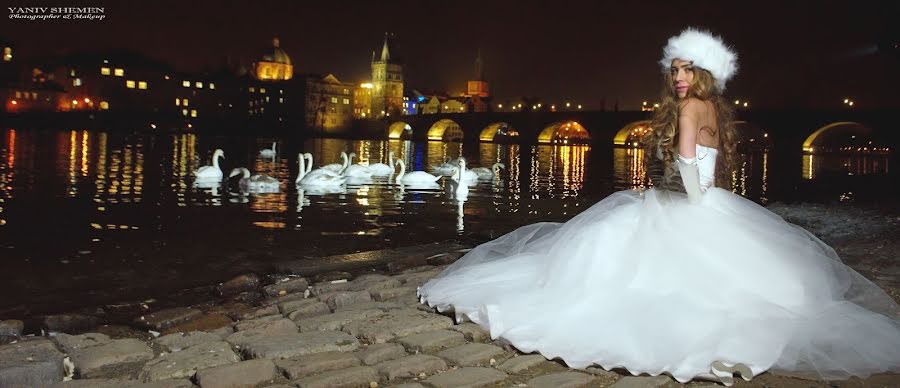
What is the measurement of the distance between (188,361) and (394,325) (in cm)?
126

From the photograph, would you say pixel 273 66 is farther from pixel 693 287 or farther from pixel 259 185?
pixel 693 287

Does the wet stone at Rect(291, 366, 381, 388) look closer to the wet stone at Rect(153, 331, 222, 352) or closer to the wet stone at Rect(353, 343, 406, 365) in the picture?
the wet stone at Rect(353, 343, 406, 365)

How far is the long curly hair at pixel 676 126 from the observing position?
4277 mm

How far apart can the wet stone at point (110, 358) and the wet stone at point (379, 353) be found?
1.23 meters

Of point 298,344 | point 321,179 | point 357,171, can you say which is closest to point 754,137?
point 357,171

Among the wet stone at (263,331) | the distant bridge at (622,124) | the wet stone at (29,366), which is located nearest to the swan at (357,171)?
the wet stone at (263,331)

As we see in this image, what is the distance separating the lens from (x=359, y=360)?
12.7 ft

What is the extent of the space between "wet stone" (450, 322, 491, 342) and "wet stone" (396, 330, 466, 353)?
5 cm

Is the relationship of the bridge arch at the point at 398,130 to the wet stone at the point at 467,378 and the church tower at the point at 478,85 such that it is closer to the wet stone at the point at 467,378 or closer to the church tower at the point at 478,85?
the church tower at the point at 478,85

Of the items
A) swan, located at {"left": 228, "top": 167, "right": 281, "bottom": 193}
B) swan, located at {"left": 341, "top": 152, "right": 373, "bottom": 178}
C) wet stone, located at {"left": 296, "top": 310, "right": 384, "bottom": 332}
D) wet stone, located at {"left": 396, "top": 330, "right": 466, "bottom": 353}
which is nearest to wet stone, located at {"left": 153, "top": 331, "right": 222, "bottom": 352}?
wet stone, located at {"left": 296, "top": 310, "right": 384, "bottom": 332}

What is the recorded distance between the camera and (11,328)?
16.6ft

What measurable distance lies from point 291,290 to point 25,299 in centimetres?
247

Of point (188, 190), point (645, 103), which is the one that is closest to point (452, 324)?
point (188, 190)

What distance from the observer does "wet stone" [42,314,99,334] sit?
537cm
